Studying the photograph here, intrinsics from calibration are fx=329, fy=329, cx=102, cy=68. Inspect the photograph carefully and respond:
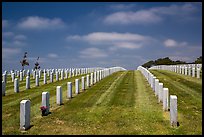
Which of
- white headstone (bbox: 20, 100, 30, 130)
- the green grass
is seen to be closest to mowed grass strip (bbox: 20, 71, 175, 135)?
the green grass

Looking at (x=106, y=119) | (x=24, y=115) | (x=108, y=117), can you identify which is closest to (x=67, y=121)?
→ (x=106, y=119)

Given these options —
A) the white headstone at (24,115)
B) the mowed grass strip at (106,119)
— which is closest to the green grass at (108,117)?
the mowed grass strip at (106,119)

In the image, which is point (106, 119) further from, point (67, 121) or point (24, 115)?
point (24, 115)

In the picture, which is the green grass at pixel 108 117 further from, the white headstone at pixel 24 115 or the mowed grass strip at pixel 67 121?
the white headstone at pixel 24 115

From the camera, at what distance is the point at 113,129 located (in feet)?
37.7

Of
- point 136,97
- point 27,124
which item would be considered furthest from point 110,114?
point 136,97

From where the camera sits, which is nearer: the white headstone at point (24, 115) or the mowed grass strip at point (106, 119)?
the mowed grass strip at point (106, 119)

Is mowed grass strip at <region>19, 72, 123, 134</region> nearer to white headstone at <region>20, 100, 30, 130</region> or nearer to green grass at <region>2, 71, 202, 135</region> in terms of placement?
green grass at <region>2, 71, 202, 135</region>

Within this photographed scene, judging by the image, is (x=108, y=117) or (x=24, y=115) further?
(x=108, y=117)

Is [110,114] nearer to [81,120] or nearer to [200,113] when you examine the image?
[81,120]

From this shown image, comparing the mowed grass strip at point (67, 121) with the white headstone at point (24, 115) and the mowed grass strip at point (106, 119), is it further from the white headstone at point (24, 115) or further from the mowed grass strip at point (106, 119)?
the white headstone at point (24, 115)

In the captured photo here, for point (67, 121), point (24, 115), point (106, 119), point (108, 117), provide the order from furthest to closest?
point (108, 117), point (106, 119), point (67, 121), point (24, 115)

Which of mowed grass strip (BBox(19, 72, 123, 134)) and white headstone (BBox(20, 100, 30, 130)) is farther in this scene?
white headstone (BBox(20, 100, 30, 130))

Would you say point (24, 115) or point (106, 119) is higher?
point (24, 115)
